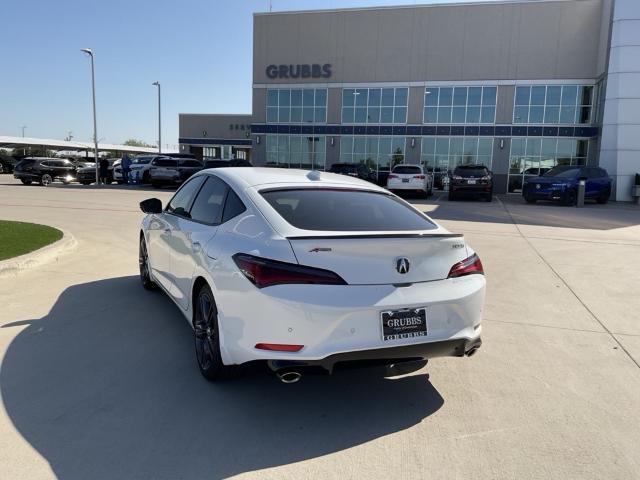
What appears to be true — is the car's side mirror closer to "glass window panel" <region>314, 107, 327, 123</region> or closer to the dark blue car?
the dark blue car

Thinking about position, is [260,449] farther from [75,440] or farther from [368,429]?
[75,440]

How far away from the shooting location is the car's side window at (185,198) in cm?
500

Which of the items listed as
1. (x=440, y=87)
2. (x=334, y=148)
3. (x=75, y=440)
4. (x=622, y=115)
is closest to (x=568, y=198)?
(x=622, y=115)

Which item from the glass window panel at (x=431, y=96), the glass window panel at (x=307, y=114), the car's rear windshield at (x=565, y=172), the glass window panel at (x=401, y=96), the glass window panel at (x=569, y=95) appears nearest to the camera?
the car's rear windshield at (x=565, y=172)

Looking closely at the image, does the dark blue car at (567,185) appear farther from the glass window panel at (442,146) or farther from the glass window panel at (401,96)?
the glass window panel at (401,96)

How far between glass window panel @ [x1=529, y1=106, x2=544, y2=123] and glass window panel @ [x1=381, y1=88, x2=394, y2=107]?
9.12m

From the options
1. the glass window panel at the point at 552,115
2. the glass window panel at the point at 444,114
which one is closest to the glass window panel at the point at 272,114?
the glass window panel at the point at 444,114

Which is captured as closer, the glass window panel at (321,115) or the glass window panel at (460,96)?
the glass window panel at (460,96)

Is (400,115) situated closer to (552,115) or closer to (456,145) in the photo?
(456,145)

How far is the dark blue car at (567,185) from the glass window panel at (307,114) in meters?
18.0

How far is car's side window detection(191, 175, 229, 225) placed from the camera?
4.23 meters

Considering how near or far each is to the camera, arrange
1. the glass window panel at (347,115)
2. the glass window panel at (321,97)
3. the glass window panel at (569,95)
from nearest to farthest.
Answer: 1. the glass window panel at (569,95)
2. the glass window panel at (347,115)
3. the glass window panel at (321,97)

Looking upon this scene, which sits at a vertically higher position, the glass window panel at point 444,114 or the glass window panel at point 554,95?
the glass window panel at point 554,95

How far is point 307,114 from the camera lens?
3747 cm
